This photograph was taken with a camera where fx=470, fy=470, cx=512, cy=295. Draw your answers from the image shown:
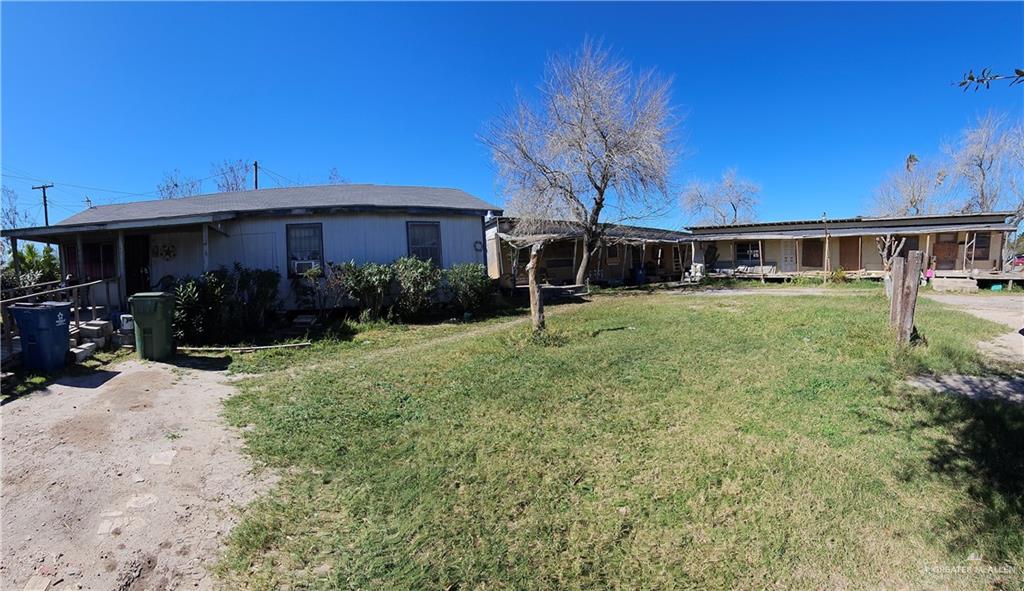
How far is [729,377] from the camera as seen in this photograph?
5.80 metres

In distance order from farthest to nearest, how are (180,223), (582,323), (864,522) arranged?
(582,323) < (180,223) < (864,522)

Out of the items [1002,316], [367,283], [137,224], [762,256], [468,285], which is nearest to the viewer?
[137,224]

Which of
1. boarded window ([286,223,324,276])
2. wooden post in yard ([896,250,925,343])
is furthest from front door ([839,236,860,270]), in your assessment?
boarded window ([286,223,324,276])

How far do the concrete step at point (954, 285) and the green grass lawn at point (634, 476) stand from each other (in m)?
15.8

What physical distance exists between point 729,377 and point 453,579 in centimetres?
445

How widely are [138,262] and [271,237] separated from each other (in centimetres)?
405

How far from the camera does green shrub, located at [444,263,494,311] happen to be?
12.1 metres

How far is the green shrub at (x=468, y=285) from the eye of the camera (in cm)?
1210

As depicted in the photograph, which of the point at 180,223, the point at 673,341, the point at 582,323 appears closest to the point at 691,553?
the point at 673,341

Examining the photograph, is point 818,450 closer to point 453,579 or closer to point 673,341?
point 453,579

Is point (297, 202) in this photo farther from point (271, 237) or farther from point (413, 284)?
point (413, 284)

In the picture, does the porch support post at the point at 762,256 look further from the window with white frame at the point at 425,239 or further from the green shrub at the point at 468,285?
the window with white frame at the point at 425,239

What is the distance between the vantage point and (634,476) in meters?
3.56

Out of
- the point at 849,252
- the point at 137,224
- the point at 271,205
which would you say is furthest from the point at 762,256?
the point at 137,224
